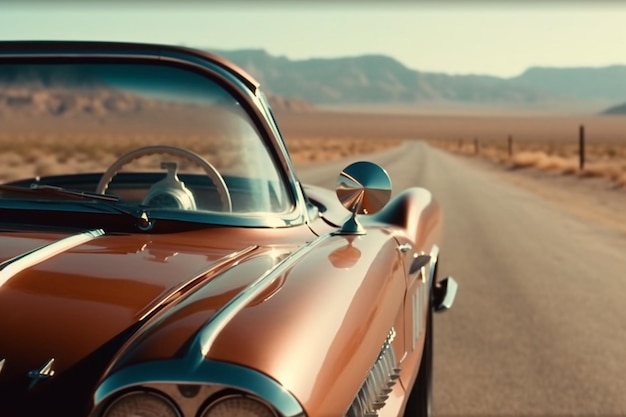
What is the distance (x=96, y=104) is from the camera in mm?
4035

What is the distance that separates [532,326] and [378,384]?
166 inches

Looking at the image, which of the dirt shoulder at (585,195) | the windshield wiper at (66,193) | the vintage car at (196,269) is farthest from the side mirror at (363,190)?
the dirt shoulder at (585,195)

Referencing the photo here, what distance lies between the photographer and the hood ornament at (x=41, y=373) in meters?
1.88

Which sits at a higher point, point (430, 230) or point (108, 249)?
point (108, 249)

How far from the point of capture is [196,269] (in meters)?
2.47

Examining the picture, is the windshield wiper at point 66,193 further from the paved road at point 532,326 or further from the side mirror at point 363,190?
the paved road at point 532,326

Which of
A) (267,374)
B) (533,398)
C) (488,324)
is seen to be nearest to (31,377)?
(267,374)

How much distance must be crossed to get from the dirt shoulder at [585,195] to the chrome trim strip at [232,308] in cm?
1195

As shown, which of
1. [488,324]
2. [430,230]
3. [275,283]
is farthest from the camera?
[488,324]

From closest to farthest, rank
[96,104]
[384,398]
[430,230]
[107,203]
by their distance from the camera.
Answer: [384,398]
[107,203]
[96,104]
[430,230]

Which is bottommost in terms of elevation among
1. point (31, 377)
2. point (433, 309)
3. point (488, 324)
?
point (488, 324)

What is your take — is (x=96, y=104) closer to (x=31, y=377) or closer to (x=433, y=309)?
(x=433, y=309)

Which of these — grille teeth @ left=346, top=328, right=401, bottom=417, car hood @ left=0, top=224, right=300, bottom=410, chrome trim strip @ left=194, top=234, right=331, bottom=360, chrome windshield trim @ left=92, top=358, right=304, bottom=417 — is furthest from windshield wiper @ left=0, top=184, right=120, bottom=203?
chrome windshield trim @ left=92, top=358, right=304, bottom=417

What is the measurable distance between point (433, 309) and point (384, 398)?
213 cm
